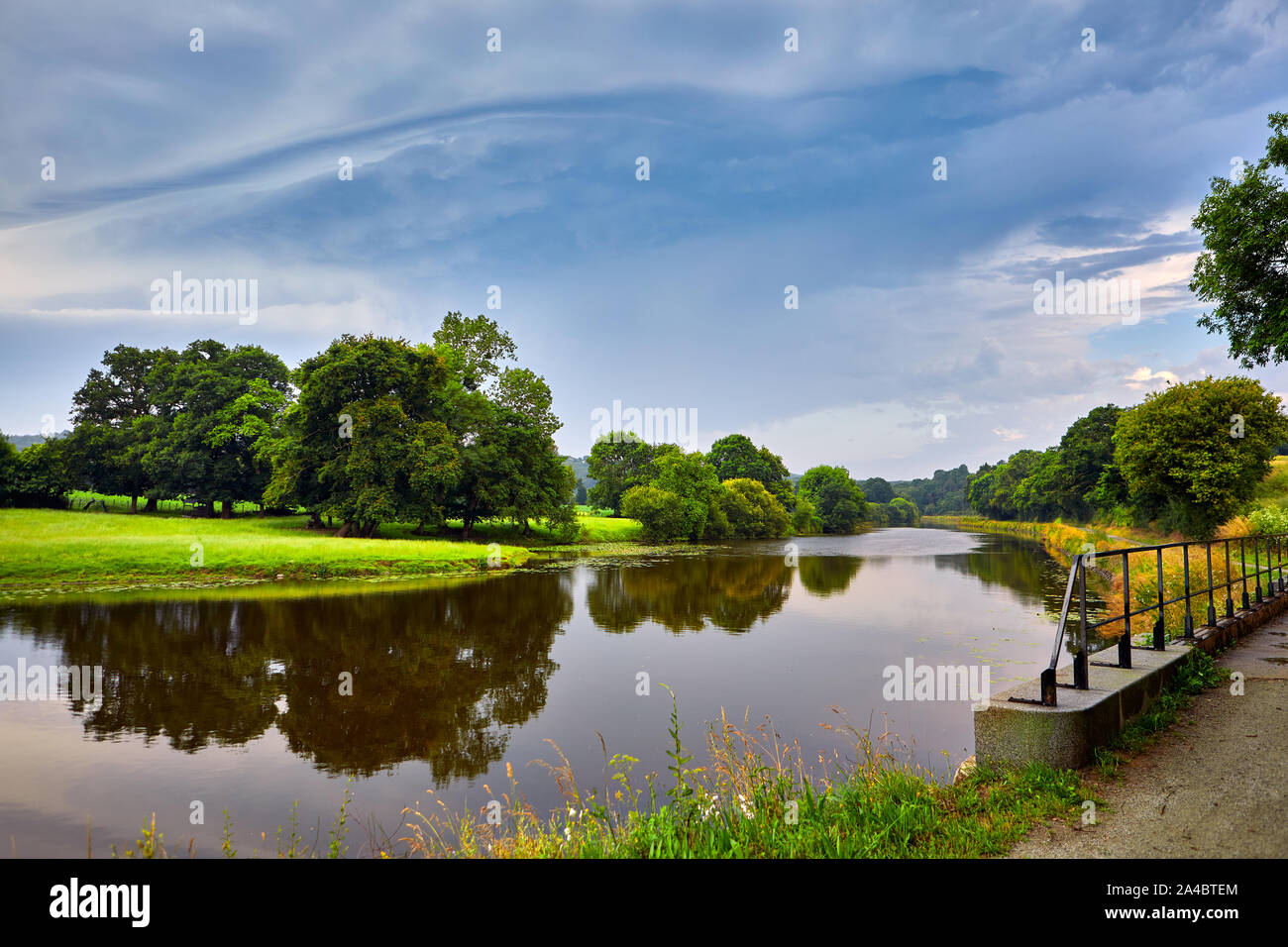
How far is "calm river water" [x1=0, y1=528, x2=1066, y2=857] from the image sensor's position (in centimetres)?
703

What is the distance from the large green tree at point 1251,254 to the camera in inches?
695

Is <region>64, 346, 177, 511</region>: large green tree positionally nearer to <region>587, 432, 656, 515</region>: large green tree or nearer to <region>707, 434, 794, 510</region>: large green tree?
<region>587, 432, 656, 515</region>: large green tree

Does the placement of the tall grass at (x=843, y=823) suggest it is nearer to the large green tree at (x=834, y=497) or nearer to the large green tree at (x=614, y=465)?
the large green tree at (x=614, y=465)

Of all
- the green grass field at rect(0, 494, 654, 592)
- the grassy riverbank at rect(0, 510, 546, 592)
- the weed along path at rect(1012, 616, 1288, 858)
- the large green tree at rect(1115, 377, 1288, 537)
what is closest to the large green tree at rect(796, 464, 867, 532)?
the large green tree at rect(1115, 377, 1288, 537)

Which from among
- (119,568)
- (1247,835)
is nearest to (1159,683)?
(1247,835)

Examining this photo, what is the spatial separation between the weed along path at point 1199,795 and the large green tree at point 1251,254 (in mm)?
17704

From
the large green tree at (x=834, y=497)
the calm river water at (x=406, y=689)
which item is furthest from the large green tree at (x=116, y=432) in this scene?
the large green tree at (x=834, y=497)

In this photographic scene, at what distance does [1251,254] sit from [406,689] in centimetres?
2472

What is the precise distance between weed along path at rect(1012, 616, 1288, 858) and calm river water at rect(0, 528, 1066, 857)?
9.36 ft

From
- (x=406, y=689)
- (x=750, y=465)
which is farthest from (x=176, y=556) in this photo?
(x=750, y=465)

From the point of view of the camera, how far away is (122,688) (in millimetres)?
10625

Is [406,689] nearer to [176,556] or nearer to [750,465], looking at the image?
[176,556]

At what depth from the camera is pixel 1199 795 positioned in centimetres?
399

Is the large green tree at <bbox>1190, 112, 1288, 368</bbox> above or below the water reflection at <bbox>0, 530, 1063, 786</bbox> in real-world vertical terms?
above
